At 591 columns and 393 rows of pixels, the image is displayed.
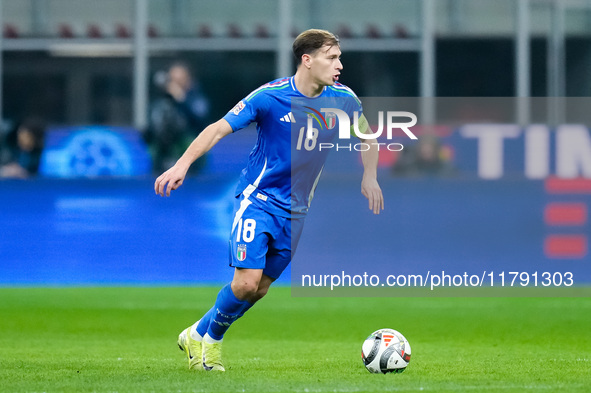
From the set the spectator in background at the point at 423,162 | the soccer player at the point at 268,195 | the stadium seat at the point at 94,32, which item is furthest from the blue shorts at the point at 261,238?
the stadium seat at the point at 94,32

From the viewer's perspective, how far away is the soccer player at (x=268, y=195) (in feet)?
20.4


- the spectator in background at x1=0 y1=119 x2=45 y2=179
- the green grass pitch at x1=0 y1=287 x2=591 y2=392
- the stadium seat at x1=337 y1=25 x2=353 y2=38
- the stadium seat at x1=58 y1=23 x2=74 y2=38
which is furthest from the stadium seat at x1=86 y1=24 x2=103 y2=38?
the green grass pitch at x1=0 y1=287 x2=591 y2=392

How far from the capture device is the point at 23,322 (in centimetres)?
953

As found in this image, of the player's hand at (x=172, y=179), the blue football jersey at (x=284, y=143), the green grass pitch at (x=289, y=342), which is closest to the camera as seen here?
the player's hand at (x=172, y=179)

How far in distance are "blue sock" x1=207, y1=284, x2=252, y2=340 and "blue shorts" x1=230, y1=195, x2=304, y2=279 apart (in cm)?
20

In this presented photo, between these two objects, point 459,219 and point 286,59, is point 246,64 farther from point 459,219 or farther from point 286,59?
point 459,219

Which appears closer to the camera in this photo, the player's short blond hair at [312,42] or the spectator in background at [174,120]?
the player's short blond hair at [312,42]

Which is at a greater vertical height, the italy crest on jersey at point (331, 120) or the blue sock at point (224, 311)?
the italy crest on jersey at point (331, 120)

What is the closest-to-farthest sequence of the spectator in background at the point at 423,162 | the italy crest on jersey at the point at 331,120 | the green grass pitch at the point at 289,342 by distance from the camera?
the green grass pitch at the point at 289,342
the italy crest on jersey at the point at 331,120
the spectator in background at the point at 423,162

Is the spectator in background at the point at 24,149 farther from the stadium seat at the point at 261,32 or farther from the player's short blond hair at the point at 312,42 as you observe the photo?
the player's short blond hair at the point at 312,42

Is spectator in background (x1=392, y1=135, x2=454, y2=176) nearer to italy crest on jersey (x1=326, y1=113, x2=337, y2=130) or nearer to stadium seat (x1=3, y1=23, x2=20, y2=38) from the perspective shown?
stadium seat (x1=3, y1=23, x2=20, y2=38)

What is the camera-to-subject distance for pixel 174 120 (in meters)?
12.9

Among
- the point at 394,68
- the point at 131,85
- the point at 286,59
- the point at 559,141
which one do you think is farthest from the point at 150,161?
the point at 559,141

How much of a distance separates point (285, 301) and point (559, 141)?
12.2 ft
